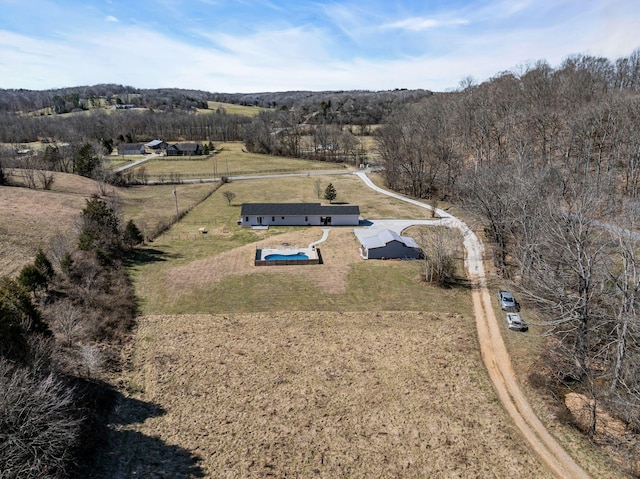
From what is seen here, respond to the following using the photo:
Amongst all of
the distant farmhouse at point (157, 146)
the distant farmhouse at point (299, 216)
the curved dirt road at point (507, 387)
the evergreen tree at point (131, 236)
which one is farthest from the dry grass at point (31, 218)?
the distant farmhouse at point (157, 146)

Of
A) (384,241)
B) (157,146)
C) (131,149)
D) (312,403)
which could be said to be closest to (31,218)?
(384,241)

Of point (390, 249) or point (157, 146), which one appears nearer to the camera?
point (390, 249)

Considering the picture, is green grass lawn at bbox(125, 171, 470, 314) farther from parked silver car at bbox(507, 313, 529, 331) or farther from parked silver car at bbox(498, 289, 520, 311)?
parked silver car at bbox(507, 313, 529, 331)

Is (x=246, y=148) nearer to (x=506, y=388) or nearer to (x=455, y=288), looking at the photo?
(x=455, y=288)

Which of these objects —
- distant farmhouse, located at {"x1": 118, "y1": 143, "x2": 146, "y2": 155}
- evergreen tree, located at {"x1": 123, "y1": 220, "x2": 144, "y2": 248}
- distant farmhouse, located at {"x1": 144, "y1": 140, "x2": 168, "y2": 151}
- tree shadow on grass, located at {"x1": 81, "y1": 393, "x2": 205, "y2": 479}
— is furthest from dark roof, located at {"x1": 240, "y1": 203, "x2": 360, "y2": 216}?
distant farmhouse, located at {"x1": 144, "y1": 140, "x2": 168, "y2": 151}

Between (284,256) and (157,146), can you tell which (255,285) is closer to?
(284,256)

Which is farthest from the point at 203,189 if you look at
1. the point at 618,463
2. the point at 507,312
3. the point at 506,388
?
the point at 618,463

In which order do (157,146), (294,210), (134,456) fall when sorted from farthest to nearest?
(157,146) < (294,210) < (134,456)
